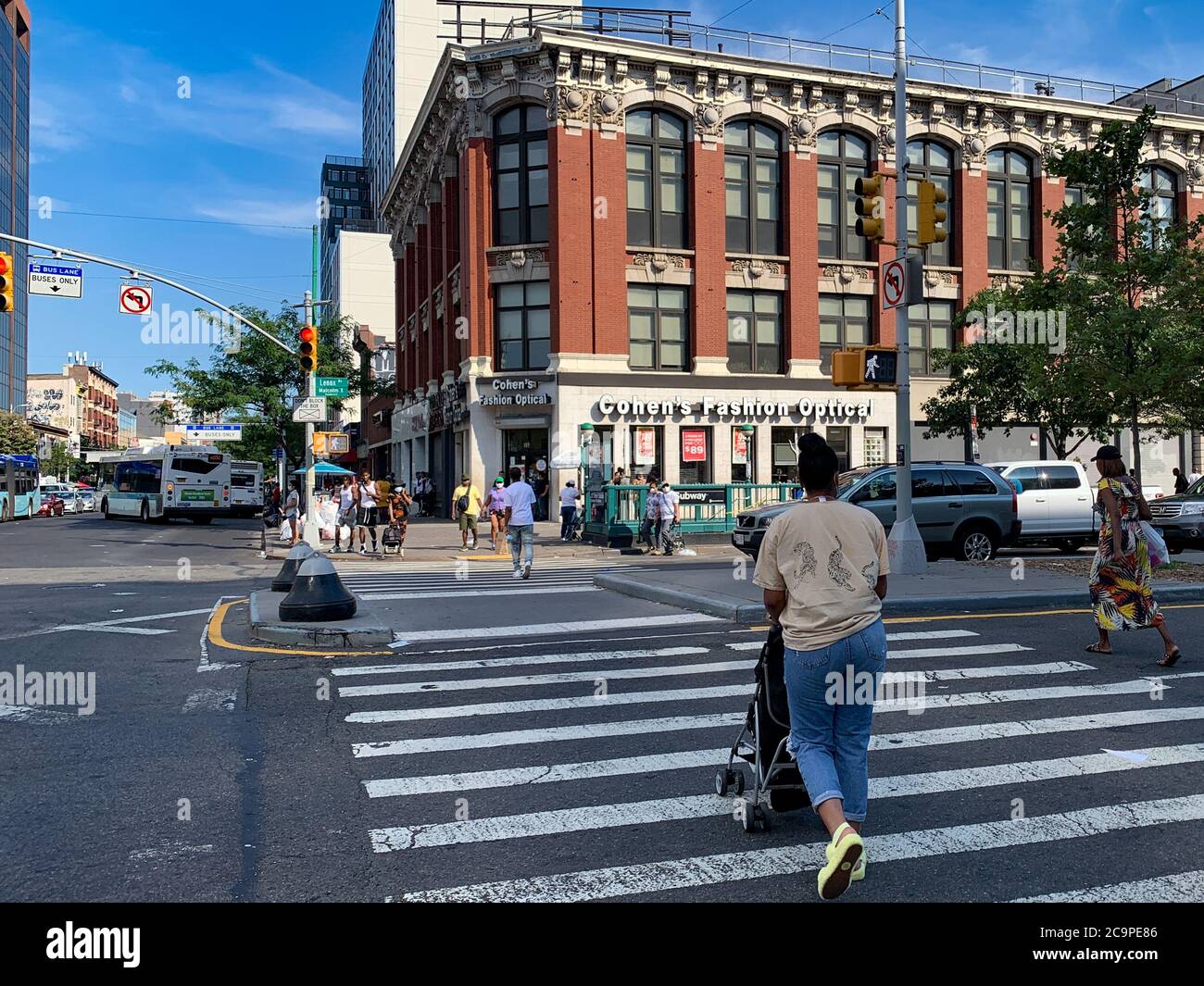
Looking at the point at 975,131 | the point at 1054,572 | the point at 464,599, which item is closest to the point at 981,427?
the point at 975,131

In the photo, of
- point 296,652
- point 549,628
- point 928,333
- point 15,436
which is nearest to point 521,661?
point 549,628

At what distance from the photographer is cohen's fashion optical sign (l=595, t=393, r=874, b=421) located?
3447 cm

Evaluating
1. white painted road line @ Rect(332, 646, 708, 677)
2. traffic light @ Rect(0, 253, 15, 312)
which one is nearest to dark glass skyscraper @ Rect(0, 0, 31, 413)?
traffic light @ Rect(0, 253, 15, 312)

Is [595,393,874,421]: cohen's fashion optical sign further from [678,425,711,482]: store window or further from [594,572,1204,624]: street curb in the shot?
[594,572,1204,624]: street curb

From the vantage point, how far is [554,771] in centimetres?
599

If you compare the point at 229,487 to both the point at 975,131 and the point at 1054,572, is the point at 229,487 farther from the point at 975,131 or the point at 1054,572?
the point at 1054,572

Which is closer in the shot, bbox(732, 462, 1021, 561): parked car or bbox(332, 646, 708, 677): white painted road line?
bbox(332, 646, 708, 677): white painted road line

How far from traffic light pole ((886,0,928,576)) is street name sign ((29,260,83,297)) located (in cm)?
1536

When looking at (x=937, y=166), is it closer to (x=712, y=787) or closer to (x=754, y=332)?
(x=754, y=332)

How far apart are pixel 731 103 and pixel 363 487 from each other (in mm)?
20288

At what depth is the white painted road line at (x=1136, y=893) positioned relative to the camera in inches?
160

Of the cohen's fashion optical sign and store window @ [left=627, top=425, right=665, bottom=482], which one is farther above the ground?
the cohen's fashion optical sign

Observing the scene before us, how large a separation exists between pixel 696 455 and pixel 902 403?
64.7 feet
